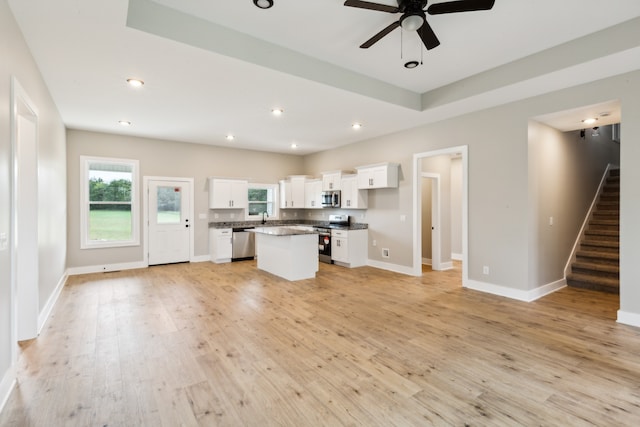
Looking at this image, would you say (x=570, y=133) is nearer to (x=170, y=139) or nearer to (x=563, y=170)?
(x=563, y=170)

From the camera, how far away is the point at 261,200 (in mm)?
8617

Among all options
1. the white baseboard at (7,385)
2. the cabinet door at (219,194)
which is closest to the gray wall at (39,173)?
the white baseboard at (7,385)

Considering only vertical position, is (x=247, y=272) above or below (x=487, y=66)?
below

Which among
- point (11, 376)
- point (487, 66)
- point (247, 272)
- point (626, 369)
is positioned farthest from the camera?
point (247, 272)

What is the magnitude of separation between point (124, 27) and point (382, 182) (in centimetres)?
476

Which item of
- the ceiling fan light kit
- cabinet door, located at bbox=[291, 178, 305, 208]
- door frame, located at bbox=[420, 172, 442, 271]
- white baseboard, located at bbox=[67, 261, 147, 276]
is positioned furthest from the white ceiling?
cabinet door, located at bbox=[291, 178, 305, 208]

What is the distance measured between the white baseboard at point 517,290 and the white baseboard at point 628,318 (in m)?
0.95

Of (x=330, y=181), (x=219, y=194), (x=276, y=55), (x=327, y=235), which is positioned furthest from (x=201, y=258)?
(x=276, y=55)

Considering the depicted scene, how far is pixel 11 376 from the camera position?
2.29 m

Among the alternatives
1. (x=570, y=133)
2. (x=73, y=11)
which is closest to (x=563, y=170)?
(x=570, y=133)

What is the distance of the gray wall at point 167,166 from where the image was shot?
20.0ft

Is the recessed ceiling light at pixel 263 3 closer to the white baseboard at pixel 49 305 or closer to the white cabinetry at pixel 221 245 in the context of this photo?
the white baseboard at pixel 49 305

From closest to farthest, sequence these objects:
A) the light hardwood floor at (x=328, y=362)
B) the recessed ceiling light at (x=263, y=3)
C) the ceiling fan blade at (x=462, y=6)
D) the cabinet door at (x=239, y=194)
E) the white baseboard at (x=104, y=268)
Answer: the light hardwood floor at (x=328, y=362)
the ceiling fan blade at (x=462, y=6)
the recessed ceiling light at (x=263, y=3)
the white baseboard at (x=104, y=268)
the cabinet door at (x=239, y=194)

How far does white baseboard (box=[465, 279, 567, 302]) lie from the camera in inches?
173
